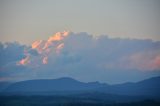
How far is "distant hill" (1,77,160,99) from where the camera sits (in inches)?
357

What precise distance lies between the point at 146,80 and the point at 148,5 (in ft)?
6.68

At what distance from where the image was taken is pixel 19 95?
9.17m

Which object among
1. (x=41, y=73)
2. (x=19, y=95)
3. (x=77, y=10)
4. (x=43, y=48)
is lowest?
(x=19, y=95)

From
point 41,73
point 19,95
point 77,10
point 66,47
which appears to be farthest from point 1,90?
point 77,10

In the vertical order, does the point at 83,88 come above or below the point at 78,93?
above

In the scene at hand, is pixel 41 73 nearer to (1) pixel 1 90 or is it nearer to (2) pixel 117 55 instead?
(1) pixel 1 90

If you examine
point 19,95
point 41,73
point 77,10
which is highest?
point 77,10

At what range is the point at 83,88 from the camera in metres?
9.16

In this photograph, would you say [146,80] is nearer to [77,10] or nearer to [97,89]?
[97,89]

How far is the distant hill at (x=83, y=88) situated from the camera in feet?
29.7

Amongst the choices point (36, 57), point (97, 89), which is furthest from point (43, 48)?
point (97, 89)

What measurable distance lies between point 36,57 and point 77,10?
5.60 ft

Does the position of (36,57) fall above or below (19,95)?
above

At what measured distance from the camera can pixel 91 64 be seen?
359 inches
